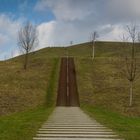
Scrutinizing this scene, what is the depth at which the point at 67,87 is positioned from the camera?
64000 millimetres

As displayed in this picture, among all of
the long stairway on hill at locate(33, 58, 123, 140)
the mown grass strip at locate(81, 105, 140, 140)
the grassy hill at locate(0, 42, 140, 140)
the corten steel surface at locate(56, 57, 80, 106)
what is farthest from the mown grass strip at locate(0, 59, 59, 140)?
the mown grass strip at locate(81, 105, 140, 140)

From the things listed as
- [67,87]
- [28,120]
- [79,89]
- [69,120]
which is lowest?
[28,120]

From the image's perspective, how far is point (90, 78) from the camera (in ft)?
235

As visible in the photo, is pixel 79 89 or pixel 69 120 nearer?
pixel 69 120

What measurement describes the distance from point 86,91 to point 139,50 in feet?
332

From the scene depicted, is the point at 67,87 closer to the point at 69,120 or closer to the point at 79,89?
the point at 79,89

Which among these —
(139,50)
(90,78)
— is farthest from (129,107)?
(139,50)

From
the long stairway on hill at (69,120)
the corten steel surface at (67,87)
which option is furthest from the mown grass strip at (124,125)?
the corten steel surface at (67,87)

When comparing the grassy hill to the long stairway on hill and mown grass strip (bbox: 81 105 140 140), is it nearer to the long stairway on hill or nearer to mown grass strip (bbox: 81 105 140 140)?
mown grass strip (bbox: 81 105 140 140)

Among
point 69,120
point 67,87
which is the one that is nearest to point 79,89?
point 67,87

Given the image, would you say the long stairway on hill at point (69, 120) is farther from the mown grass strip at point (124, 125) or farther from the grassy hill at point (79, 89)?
the grassy hill at point (79, 89)

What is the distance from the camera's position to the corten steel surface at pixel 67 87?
53031 millimetres

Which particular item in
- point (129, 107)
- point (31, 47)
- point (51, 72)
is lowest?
point (129, 107)

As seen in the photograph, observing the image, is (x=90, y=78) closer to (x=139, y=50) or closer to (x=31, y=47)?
(x=31, y=47)
